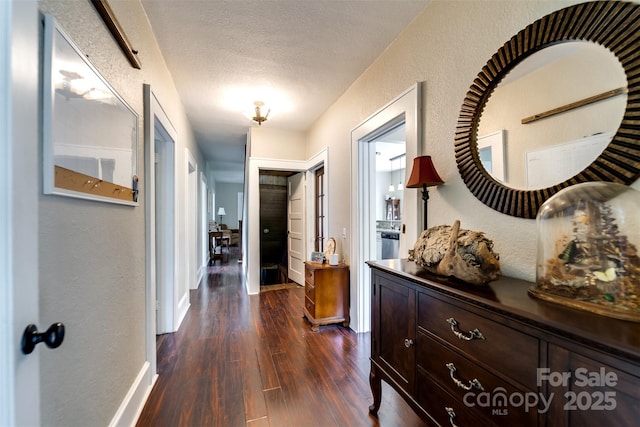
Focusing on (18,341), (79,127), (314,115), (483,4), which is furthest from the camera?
(314,115)

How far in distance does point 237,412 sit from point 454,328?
1447mm

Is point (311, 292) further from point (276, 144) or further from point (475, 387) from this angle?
point (276, 144)

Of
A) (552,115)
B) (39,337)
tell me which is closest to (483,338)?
(552,115)

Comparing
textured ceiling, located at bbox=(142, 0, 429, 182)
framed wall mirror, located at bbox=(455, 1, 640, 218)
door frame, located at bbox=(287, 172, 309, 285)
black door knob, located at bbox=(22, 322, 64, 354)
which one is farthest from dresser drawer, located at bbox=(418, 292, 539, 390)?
door frame, located at bbox=(287, 172, 309, 285)

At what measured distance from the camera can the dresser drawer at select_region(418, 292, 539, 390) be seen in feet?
2.69

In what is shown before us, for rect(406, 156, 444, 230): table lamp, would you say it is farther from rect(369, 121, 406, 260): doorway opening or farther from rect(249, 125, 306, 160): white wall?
rect(249, 125, 306, 160): white wall

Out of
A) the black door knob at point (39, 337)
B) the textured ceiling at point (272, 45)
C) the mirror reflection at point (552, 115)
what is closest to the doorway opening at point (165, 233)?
the textured ceiling at point (272, 45)

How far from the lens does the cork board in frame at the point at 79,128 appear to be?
0.88m

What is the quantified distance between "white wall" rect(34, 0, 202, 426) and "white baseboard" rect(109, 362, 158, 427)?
0.13 feet

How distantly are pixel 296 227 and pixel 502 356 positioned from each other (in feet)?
13.4

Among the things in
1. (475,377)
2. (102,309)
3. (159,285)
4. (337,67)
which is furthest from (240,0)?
(159,285)

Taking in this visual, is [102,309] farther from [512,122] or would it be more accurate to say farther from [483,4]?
[483,4]

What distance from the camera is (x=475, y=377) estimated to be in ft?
3.25

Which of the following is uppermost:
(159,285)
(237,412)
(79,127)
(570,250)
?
(79,127)
